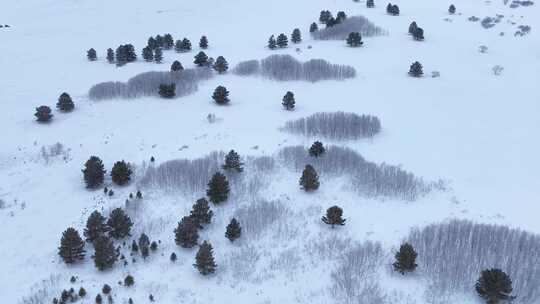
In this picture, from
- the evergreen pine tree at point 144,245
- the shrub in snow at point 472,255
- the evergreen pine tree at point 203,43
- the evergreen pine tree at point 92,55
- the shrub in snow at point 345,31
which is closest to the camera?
the shrub in snow at point 472,255

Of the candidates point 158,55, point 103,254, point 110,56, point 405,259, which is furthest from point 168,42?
point 405,259

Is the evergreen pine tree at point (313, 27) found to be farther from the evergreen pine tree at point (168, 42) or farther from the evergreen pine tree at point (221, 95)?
the evergreen pine tree at point (221, 95)

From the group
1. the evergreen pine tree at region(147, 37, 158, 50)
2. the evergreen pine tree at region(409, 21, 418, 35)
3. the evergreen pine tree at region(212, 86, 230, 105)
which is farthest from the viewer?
the evergreen pine tree at region(409, 21, 418, 35)

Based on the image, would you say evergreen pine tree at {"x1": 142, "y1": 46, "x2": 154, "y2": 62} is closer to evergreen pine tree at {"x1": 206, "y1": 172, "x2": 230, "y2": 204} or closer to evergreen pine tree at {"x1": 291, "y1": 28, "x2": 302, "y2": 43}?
evergreen pine tree at {"x1": 291, "y1": 28, "x2": 302, "y2": 43}

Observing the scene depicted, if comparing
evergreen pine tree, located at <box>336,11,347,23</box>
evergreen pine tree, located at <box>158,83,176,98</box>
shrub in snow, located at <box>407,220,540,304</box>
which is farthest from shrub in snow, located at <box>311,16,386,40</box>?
shrub in snow, located at <box>407,220,540,304</box>

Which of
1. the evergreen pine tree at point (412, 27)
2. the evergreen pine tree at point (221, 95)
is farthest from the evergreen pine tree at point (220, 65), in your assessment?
the evergreen pine tree at point (412, 27)

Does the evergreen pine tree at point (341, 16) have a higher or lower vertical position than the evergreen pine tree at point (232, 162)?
higher
